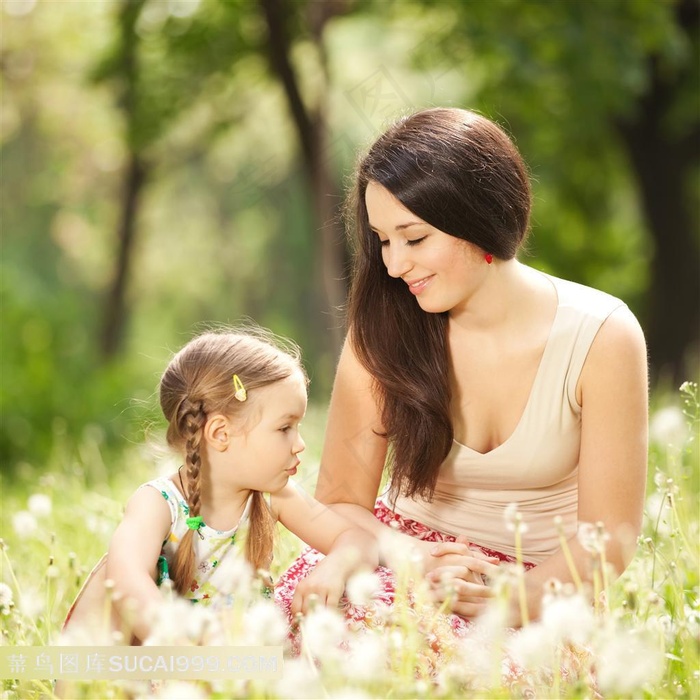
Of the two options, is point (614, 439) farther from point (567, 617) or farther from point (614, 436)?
point (567, 617)

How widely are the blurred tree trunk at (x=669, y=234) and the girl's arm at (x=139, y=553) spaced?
7.83 meters

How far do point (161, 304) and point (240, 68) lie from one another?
12.5 meters

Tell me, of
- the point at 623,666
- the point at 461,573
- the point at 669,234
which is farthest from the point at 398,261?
the point at 669,234

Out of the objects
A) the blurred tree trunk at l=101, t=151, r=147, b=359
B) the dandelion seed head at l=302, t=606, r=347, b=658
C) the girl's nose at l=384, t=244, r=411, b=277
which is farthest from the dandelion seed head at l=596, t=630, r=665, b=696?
the blurred tree trunk at l=101, t=151, r=147, b=359

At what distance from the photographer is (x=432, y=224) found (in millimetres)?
2348

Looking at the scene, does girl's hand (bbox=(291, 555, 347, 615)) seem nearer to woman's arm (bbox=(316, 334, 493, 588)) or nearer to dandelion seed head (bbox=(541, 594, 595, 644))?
woman's arm (bbox=(316, 334, 493, 588))

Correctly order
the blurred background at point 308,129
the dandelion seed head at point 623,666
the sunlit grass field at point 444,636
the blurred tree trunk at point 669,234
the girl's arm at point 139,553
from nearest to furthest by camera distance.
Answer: the dandelion seed head at point 623,666 → the sunlit grass field at point 444,636 → the girl's arm at point 139,553 → the blurred background at point 308,129 → the blurred tree trunk at point 669,234

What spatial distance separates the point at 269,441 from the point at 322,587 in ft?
1.12

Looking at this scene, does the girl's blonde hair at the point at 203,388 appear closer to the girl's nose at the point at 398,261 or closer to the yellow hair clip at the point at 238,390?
the yellow hair clip at the point at 238,390

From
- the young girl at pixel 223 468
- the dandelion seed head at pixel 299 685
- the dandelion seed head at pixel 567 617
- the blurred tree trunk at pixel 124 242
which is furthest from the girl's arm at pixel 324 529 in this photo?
the blurred tree trunk at pixel 124 242

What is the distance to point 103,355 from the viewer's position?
11859 mm

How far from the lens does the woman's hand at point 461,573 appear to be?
2.21 metres

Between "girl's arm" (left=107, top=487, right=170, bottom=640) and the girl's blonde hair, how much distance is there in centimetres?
8

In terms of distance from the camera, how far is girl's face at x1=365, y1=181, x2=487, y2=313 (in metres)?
2.36
